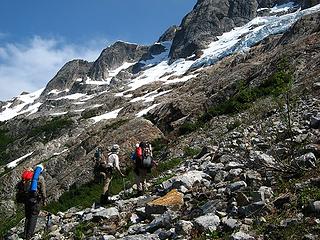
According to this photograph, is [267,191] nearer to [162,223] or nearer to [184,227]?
[184,227]

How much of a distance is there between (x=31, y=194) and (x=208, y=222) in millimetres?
5318

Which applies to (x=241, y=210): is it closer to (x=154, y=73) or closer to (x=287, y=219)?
(x=287, y=219)

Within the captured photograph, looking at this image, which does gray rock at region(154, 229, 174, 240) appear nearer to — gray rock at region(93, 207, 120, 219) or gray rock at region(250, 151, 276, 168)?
gray rock at region(250, 151, 276, 168)

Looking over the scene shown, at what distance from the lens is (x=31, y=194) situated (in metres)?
11.6

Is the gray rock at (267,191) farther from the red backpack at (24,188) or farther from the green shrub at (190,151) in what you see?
the green shrub at (190,151)

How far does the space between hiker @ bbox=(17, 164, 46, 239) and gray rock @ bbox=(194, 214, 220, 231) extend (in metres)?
5.01

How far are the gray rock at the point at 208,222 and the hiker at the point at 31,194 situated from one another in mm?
5013

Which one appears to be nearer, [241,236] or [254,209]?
[241,236]

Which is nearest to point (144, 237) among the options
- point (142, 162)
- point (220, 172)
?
point (220, 172)

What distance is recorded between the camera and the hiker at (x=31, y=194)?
1162 centimetres

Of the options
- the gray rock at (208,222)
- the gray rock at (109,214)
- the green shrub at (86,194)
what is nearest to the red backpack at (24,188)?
the gray rock at (109,214)

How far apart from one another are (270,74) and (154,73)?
15299cm

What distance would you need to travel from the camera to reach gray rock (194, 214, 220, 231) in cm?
814

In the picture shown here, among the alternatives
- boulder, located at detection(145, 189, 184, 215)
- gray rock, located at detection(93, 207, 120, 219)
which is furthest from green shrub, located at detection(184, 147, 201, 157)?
boulder, located at detection(145, 189, 184, 215)
